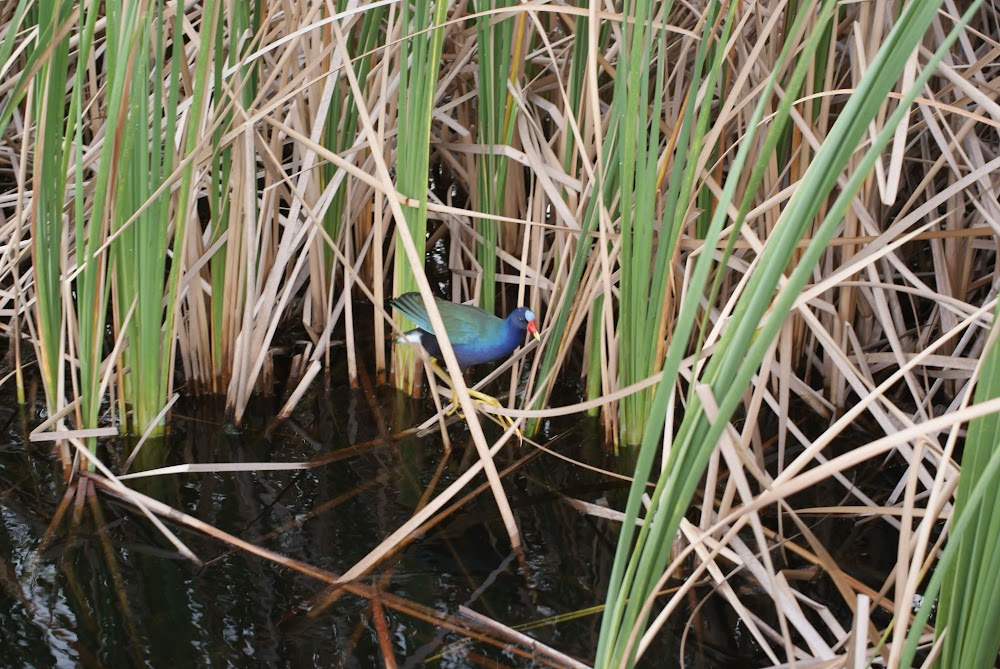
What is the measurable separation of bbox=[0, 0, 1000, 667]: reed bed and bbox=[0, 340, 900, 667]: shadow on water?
8cm

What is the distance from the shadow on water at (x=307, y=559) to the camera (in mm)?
1637

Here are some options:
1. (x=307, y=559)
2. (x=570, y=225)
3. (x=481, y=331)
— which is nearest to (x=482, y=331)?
(x=481, y=331)

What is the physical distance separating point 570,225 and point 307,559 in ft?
3.14

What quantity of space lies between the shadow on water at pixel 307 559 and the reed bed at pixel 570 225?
0.27 feet

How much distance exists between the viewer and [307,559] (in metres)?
1.87

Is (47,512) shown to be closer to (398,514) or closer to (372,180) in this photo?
(398,514)

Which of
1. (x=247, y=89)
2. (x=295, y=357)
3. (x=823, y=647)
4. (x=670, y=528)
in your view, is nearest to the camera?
(x=670, y=528)

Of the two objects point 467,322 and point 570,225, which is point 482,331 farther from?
point 570,225

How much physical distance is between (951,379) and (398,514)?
1396 mm

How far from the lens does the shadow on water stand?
164 cm

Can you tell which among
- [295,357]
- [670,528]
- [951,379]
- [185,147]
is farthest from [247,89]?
[951,379]

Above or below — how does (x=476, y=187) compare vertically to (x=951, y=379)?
above

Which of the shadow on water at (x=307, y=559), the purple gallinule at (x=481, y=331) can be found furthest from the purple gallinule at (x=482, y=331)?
the shadow on water at (x=307, y=559)

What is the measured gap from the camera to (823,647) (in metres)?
1.35
